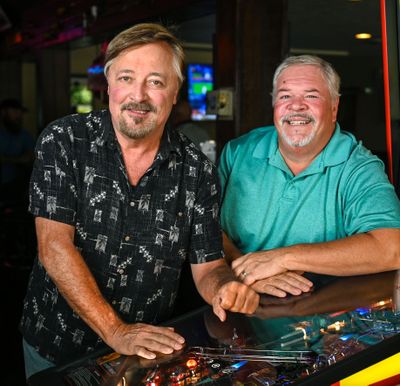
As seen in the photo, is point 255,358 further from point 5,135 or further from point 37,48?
point 37,48

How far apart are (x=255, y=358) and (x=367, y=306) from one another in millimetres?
431

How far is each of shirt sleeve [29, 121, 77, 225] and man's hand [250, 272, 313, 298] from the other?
0.63 m

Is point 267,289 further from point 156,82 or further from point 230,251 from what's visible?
point 156,82

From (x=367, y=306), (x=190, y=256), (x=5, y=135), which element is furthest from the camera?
(x=5, y=135)

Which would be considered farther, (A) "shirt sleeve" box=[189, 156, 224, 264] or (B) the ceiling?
(B) the ceiling

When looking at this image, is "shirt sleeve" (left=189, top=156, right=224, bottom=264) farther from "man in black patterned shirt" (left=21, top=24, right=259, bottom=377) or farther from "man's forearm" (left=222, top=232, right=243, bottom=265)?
"man's forearm" (left=222, top=232, right=243, bottom=265)

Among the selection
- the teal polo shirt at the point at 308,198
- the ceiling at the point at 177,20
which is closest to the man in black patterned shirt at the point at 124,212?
the teal polo shirt at the point at 308,198

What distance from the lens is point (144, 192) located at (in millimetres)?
1988

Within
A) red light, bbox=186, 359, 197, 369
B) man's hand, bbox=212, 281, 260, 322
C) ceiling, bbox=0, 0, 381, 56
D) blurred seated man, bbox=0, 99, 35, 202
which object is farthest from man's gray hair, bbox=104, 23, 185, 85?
blurred seated man, bbox=0, 99, 35, 202

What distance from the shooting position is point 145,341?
156 centimetres

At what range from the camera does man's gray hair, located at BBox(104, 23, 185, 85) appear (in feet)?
6.29

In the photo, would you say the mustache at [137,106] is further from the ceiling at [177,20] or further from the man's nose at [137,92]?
the ceiling at [177,20]

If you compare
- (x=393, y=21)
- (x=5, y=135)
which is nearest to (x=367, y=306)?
(x=393, y=21)

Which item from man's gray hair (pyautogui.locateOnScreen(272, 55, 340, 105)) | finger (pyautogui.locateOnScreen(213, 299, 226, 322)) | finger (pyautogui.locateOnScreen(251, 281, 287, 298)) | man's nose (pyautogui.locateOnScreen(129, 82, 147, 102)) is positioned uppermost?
man's gray hair (pyautogui.locateOnScreen(272, 55, 340, 105))
